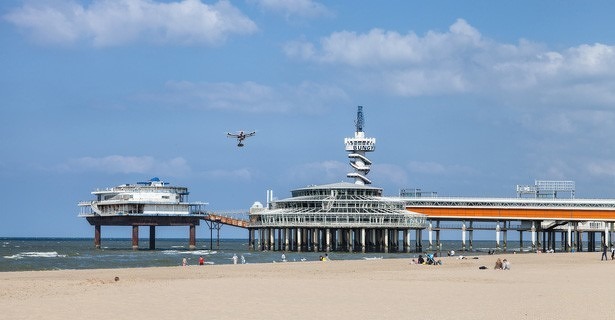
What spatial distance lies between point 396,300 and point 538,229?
86495mm

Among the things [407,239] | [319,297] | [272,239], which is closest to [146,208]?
[272,239]

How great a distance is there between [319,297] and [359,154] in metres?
93.8

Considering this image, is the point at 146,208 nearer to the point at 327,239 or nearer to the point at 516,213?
the point at 327,239

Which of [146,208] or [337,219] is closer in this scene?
[337,219]

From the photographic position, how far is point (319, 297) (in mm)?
36594

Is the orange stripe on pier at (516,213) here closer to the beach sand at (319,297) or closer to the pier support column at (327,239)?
the pier support column at (327,239)

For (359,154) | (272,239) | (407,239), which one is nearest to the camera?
(407,239)

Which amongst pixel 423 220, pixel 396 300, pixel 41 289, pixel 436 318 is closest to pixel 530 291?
pixel 396 300

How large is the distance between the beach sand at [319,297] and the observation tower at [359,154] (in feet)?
250

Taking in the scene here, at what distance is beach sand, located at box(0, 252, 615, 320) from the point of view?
30.6m

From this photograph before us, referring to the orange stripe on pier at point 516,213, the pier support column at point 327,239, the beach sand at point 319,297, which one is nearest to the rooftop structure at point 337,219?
the pier support column at point 327,239

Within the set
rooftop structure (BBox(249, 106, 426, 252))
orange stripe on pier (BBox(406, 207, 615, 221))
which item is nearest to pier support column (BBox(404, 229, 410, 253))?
rooftop structure (BBox(249, 106, 426, 252))

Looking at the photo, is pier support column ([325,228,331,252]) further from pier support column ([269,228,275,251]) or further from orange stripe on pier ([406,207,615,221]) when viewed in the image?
orange stripe on pier ([406,207,615,221])

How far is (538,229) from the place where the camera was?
118 m
